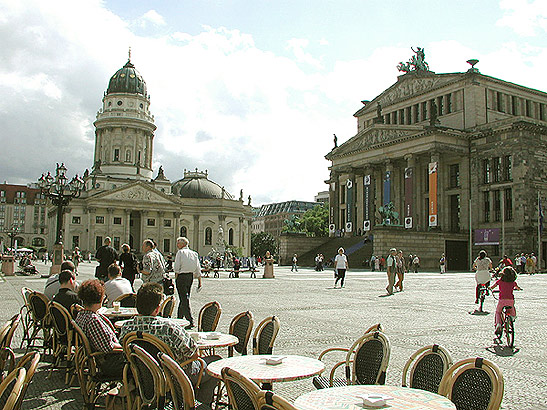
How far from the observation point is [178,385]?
4.20 meters

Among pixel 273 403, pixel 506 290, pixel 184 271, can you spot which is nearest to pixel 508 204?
pixel 506 290

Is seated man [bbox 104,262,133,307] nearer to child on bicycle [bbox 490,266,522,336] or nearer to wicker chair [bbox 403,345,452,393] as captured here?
wicker chair [bbox 403,345,452,393]

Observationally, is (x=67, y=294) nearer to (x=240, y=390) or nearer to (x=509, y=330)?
(x=240, y=390)

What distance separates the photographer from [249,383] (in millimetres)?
3402

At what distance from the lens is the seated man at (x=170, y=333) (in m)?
5.21

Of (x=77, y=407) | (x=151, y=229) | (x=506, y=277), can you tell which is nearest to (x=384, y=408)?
(x=77, y=407)

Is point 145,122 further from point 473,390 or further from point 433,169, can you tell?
point 473,390

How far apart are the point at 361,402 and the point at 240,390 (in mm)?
983

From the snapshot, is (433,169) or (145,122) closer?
(433,169)

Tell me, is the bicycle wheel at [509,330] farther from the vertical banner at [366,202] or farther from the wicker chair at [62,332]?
the vertical banner at [366,202]

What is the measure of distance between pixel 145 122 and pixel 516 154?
68755 mm

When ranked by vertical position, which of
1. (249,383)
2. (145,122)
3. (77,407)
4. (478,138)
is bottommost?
(77,407)

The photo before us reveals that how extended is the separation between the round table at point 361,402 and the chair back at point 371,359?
2.29 feet

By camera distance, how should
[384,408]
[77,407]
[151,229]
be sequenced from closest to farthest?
[384,408]
[77,407]
[151,229]
